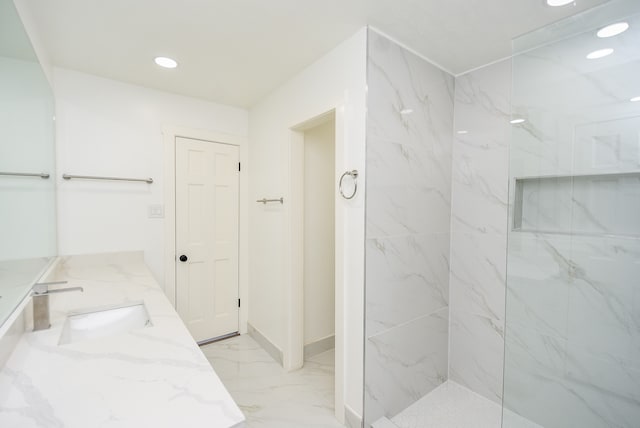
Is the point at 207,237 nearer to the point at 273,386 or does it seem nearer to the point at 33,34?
the point at 273,386

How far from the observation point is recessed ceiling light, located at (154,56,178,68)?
198 centimetres

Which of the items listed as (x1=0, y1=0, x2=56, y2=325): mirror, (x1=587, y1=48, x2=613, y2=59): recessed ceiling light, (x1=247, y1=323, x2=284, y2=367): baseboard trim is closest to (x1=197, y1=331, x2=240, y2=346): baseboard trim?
(x1=247, y1=323, x2=284, y2=367): baseboard trim

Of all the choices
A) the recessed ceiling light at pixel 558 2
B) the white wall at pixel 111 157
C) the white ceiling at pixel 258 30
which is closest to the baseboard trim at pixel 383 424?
the white wall at pixel 111 157

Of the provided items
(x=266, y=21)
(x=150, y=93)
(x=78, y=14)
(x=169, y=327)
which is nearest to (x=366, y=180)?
(x=266, y=21)

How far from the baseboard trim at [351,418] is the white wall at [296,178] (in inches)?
1.1

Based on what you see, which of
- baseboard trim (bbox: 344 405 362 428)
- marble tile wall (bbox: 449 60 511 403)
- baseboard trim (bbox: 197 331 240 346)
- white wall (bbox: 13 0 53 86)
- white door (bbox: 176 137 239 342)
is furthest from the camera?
baseboard trim (bbox: 197 331 240 346)

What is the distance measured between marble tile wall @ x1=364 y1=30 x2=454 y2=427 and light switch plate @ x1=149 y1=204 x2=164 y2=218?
A: 6.09 ft

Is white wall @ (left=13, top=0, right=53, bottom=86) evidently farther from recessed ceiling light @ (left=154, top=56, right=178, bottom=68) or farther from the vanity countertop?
the vanity countertop

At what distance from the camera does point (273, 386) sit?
2.15m

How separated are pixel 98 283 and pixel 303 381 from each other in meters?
1.58

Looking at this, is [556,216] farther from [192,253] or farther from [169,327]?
[192,253]

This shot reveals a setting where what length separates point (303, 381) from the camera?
2.22 meters

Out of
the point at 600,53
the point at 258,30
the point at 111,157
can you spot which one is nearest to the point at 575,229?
the point at 600,53

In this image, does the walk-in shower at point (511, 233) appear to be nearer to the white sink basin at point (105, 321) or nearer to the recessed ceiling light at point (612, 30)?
the recessed ceiling light at point (612, 30)
